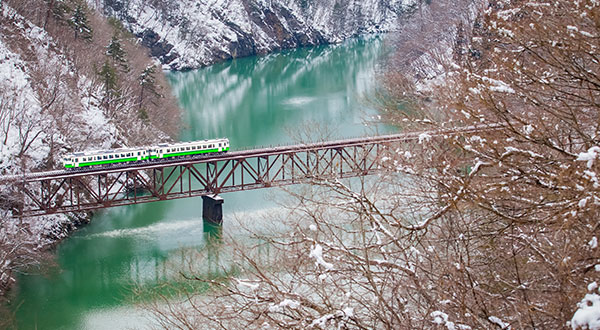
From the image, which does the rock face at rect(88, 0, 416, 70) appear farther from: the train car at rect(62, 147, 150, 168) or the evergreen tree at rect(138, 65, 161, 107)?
the train car at rect(62, 147, 150, 168)

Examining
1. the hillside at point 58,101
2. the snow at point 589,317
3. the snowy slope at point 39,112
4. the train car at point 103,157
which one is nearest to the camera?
the snow at point 589,317

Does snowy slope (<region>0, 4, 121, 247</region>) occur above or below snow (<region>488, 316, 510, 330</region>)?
below

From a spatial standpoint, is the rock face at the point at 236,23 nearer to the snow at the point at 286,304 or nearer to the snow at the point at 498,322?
the snow at the point at 286,304

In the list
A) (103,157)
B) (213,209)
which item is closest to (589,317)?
(213,209)

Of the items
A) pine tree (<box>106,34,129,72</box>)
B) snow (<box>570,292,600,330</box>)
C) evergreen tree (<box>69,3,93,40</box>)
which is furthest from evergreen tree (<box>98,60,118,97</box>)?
snow (<box>570,292,600,330</box>)

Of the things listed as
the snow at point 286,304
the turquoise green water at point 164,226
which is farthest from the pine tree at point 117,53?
the snow at point 286,304

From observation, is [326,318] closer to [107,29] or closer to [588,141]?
[588,141]
